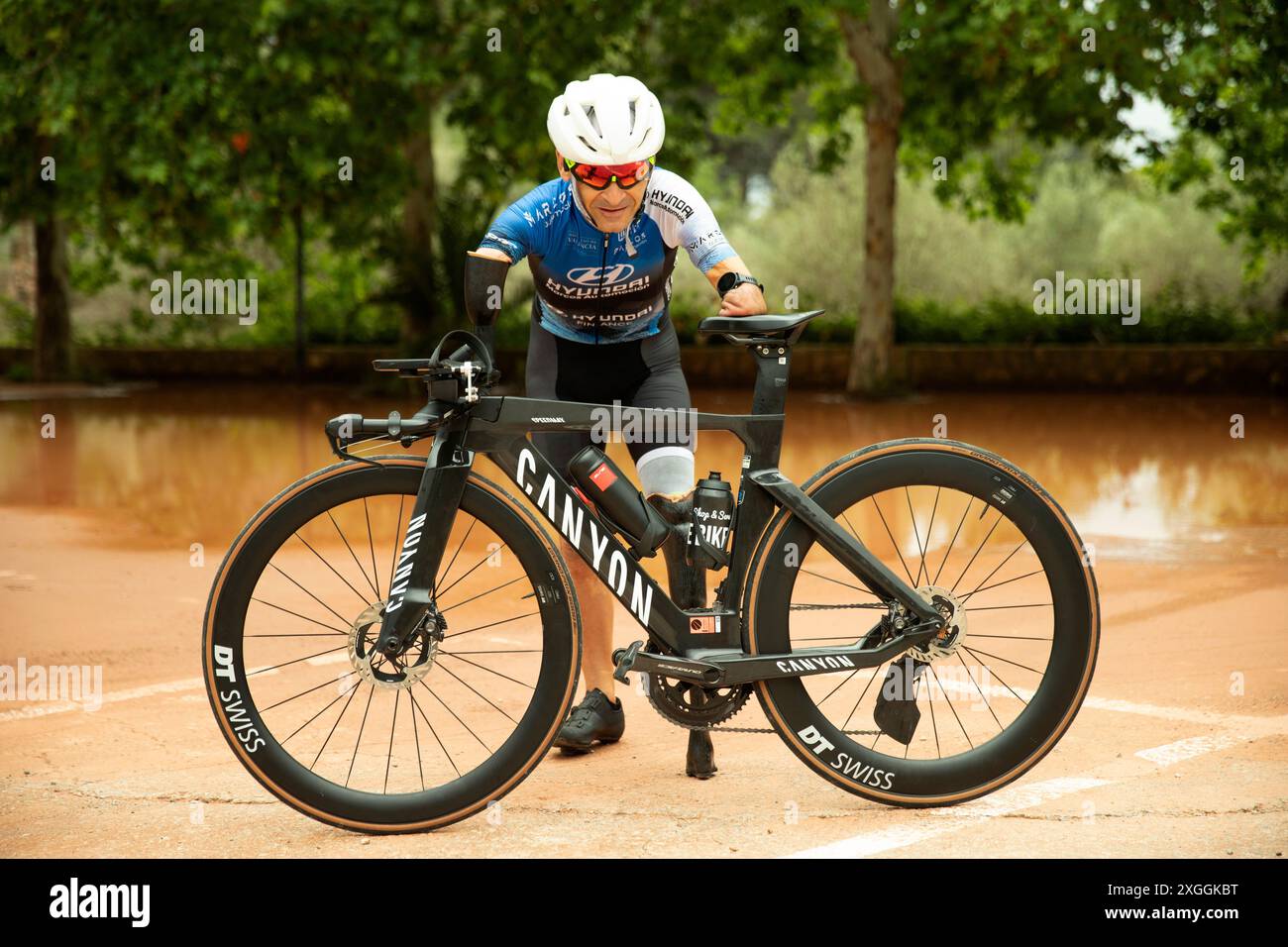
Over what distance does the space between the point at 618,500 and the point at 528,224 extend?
869 millimetres

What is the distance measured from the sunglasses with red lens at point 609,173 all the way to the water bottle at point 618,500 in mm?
752

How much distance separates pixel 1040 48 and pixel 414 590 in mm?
13085

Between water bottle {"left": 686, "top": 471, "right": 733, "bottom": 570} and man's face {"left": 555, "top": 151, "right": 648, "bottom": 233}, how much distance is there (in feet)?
2.59

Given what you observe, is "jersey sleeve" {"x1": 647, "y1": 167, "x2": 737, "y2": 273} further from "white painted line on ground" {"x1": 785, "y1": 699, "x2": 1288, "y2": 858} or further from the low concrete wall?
the low concrete wall

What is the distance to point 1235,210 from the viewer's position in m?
21.0

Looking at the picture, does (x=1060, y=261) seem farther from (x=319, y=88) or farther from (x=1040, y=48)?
(x=319, y=88)

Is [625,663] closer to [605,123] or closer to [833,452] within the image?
[605,123]

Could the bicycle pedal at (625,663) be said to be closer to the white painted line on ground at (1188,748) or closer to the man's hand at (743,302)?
the man's hand at (743,302)

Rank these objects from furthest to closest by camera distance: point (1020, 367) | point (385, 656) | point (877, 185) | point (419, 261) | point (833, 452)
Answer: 1. point (1020, 367)
2. point (419, 261)
3. point (877, 185)
4. point (833, 452)
5. point (385, 656)

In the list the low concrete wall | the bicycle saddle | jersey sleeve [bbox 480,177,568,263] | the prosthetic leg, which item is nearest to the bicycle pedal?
the prosthetic leg

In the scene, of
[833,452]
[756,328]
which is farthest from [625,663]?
[833,452]

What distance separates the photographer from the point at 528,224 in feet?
14.5

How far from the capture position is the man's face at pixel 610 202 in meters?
4.32

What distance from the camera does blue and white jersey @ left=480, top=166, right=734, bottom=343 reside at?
14.5 feet
